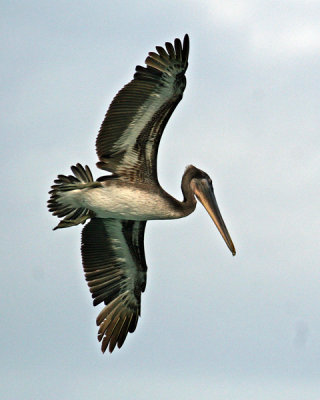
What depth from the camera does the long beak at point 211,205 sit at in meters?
21.5

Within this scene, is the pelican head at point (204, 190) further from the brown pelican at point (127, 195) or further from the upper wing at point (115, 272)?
the upper wing at point (115, 272)

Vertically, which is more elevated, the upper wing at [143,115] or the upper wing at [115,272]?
the upper wing at [143,115]

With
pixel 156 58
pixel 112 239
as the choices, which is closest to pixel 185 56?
pixel 156 58

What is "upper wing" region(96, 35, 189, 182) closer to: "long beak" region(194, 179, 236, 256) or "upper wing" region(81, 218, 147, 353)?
"long beak" region(194, 179, 236, 256)

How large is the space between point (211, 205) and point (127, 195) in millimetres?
2158

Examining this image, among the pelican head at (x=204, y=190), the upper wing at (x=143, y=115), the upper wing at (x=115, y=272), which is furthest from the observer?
the upper wing at (x=115, y=272)

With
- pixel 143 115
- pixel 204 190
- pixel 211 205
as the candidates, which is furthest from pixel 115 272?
pixel 143 115

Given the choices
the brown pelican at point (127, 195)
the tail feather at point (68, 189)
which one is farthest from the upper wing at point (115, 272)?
the tail feather at point (68, 189)

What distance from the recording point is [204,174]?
21.6 meters

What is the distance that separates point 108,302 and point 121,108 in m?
4.16

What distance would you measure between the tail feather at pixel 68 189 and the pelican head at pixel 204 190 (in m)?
2.02

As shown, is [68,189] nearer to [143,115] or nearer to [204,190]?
[143,115]

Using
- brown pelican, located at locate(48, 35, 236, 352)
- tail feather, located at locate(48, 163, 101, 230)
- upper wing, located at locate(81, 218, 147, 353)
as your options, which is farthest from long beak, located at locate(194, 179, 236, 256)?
tail feather, located at locate(48, 163, 101, 230)

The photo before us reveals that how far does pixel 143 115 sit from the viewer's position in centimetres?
1997
